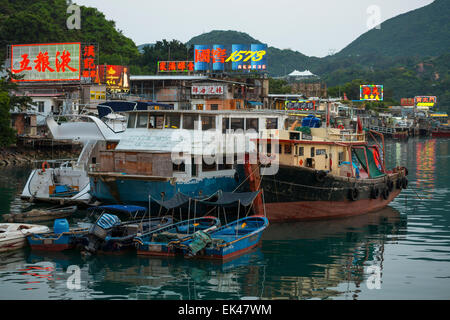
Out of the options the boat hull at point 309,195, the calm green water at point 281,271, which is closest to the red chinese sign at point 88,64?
the boat hull at point 309,195

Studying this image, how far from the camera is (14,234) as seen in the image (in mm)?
20281

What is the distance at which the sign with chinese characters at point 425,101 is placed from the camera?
15775 centimetres

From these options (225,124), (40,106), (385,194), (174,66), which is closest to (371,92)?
(174,66)

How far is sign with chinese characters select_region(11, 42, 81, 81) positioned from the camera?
2373 inches

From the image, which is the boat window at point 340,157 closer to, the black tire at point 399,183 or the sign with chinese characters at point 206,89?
the black tire at point 399,183

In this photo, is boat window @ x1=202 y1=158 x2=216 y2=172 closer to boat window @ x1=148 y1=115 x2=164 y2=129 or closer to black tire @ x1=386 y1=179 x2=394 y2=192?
boat window @ x1=148 y1=115 x2=164 y2=129

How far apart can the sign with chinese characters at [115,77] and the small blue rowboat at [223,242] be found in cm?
4697

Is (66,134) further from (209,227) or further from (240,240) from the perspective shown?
(240,240)

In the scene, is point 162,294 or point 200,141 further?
point 200,141

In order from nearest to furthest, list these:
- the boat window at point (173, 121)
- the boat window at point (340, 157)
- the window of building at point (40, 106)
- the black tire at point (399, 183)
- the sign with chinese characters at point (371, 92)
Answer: the boat window at point (173, 121) < the boat window at point (340, 157) < the black tire at point (399, 183) < the window of building at point (40, 106) < the sign with chinese characters at point (371, 92)

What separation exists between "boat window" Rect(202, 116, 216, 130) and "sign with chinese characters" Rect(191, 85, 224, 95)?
2886 cm

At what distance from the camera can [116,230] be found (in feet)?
67.5

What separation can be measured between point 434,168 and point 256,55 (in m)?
23.7
